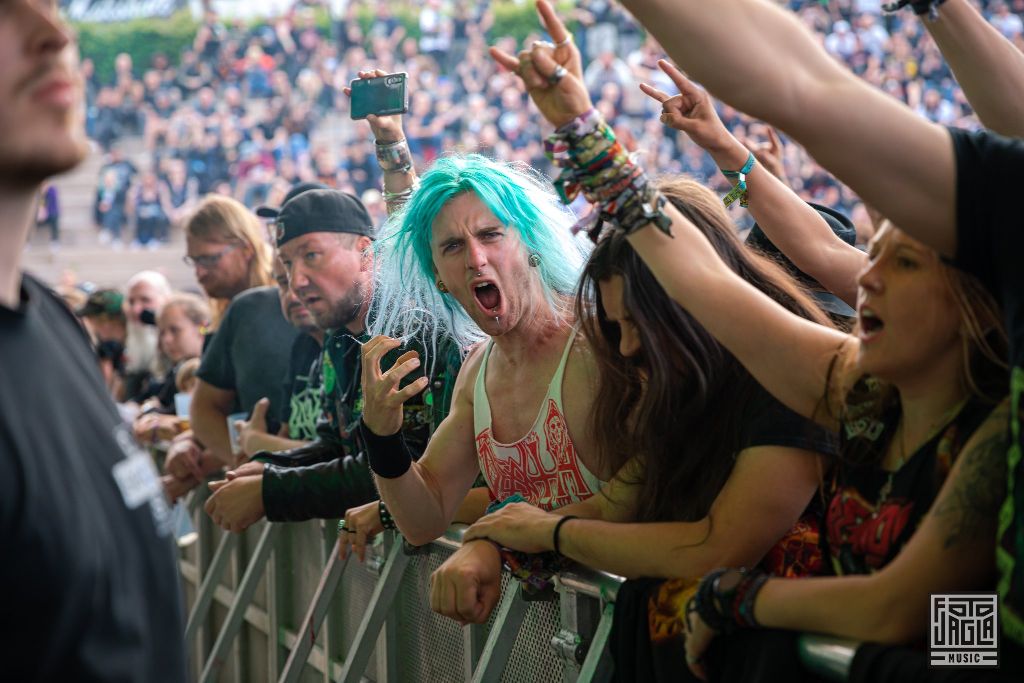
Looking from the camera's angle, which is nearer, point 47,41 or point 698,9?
point 47,41

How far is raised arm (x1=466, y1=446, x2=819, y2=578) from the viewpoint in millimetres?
2037

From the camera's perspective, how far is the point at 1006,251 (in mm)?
1502

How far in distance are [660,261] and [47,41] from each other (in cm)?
101

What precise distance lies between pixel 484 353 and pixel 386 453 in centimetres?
43

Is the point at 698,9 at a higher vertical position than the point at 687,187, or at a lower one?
higher

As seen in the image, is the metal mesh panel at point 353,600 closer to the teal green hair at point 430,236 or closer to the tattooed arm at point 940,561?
the teal green hair at point 430,236

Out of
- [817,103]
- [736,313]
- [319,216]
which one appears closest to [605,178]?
[736,313]

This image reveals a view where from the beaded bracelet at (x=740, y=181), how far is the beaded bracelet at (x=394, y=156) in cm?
118

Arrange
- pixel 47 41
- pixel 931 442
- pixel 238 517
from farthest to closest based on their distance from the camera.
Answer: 1. pixel 238 517
2. pixel 931 442
3. pixel 47 41

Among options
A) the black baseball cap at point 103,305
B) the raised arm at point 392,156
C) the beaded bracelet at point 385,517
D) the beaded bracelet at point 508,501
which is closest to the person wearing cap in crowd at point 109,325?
the black baseball cap at point 103,305

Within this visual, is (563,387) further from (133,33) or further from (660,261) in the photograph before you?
(133,33)

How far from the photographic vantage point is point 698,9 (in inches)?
63.2

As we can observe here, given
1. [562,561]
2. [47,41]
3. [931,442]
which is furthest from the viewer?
[562,561]

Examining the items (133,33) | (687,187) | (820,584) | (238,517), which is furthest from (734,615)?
(133,33)
